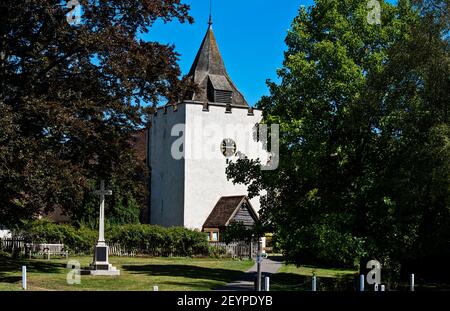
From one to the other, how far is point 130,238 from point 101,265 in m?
17.8

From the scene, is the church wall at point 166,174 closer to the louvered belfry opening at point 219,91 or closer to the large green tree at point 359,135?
the louvered belfry opening at point 219,91

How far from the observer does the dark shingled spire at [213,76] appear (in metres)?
59.4

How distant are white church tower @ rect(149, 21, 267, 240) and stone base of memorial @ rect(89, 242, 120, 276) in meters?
28.1

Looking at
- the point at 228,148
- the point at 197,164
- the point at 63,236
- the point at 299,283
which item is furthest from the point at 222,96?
the point at 299,283

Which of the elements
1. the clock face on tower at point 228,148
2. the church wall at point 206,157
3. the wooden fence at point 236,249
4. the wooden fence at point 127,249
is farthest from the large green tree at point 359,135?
the clock face on tower at point 228,148

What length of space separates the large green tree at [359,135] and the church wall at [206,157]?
984 inches

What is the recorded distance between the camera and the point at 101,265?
2503cm

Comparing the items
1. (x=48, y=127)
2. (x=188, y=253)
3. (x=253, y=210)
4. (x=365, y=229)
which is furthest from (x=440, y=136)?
(x=253, y=210)

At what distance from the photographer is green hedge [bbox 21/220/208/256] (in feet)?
131

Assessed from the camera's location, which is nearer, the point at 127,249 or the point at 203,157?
the point at 127,249

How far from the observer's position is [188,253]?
4488cm

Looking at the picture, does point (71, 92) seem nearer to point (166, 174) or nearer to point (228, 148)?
point (228, 148)

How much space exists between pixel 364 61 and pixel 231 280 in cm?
1035
